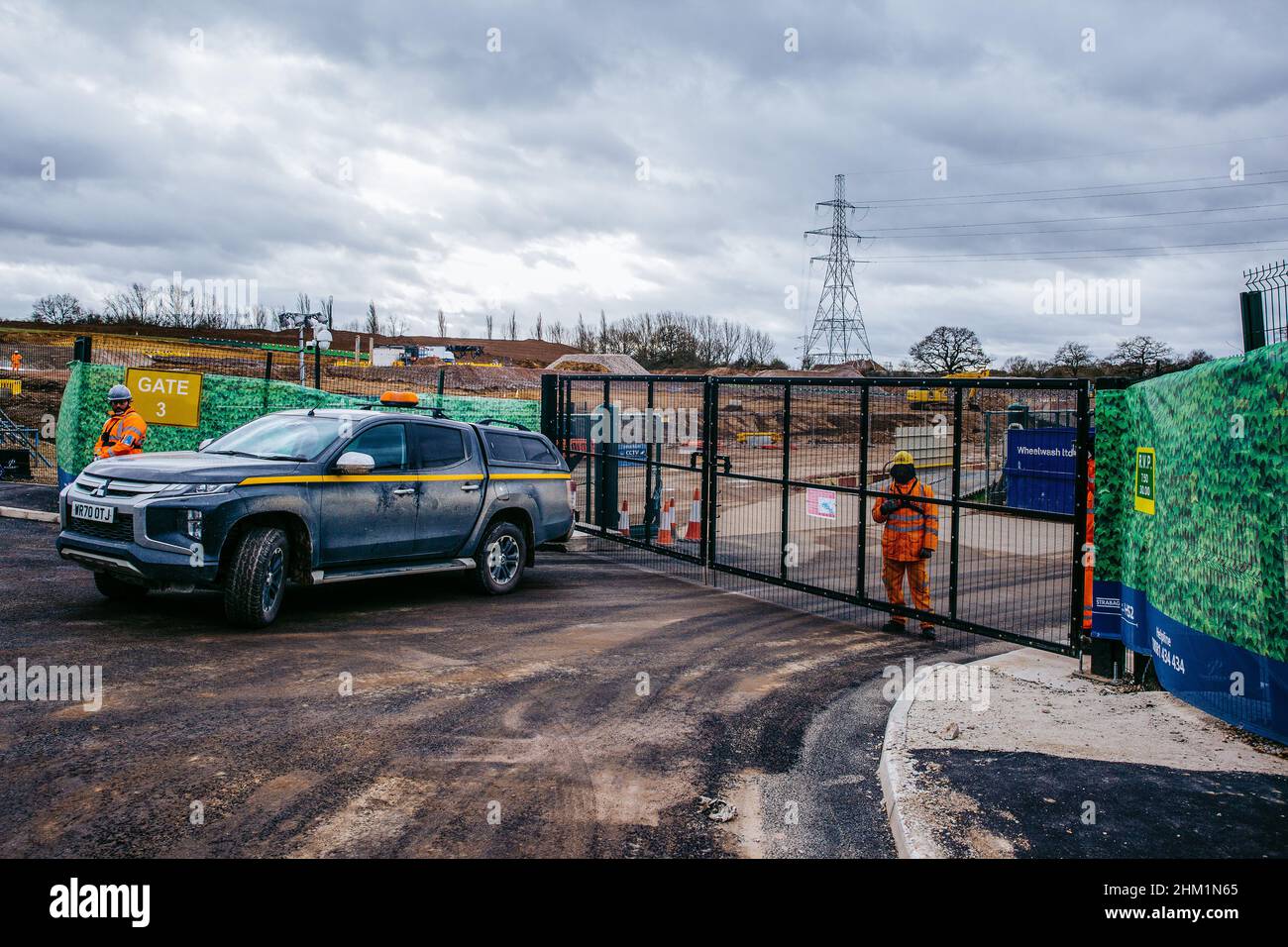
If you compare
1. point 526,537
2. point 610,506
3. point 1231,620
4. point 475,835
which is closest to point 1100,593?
point 1231,620

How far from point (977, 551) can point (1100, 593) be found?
3.86 meters

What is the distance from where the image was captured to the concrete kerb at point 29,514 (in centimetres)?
1329

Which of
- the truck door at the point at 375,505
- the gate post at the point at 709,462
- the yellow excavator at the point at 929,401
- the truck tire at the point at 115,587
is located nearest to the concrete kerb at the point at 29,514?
the truck tire at the point at 115,587

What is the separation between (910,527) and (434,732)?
216 inches

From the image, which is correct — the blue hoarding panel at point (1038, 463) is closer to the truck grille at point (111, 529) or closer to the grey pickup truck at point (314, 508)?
the grey pickup truck at point (314, 508)

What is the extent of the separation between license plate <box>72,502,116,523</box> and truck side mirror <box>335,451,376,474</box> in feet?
6.08

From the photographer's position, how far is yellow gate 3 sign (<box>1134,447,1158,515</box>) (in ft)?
21.0

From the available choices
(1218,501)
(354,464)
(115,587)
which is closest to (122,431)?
(115,587)

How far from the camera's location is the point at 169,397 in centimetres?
1584

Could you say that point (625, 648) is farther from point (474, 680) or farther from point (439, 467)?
point (439, 467)

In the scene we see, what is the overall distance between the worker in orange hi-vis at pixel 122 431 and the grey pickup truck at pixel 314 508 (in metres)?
2.78

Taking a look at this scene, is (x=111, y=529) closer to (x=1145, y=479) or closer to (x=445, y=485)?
(x=445, y=485)

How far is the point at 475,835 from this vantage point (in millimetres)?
4449

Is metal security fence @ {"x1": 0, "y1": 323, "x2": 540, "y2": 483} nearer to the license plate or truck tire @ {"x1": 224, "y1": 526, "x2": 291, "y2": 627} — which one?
the license plate
